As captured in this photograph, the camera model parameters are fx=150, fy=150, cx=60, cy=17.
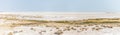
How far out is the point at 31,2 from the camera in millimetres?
1378

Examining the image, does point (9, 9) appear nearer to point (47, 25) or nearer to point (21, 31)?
point (21, 31)

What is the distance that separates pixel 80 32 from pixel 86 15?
159 mm

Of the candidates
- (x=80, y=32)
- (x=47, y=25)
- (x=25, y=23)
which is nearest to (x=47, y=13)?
(x=47, y=25)

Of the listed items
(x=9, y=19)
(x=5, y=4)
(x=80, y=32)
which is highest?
(x=5, y=4)

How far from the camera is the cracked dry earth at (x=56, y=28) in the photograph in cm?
128

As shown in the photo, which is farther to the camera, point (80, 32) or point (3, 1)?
point (3, 1)

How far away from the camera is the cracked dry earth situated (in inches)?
50.4

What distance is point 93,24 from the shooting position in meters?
1.32

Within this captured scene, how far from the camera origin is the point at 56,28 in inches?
51.2

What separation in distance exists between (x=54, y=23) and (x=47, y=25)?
64 millimetres

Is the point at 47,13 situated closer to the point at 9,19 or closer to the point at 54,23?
the point at 54,23

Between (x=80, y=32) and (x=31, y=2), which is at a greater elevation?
(x=31, y=2)

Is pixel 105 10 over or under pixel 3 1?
under

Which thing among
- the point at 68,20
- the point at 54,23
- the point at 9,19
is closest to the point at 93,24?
the point at 68,20
